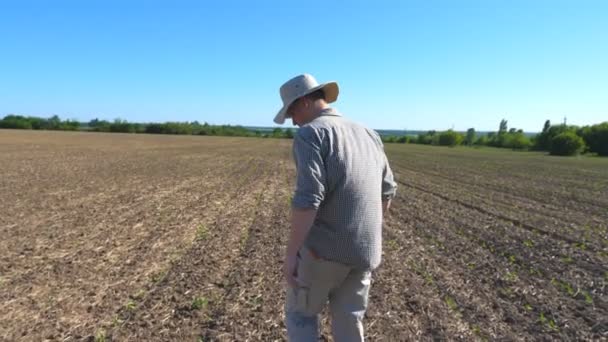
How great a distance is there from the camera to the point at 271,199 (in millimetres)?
11656

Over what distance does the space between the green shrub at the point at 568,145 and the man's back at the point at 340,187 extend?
71.8 metres

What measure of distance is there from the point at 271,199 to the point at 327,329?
313 inches

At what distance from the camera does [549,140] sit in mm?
75625

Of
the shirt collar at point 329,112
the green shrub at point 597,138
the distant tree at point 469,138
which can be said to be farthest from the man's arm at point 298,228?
the distant tree at point 469,138

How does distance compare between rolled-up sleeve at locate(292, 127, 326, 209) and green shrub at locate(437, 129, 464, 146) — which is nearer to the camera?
rolled-up sleeve at locate(292, 127, 326, 209)

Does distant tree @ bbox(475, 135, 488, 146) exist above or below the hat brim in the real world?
below

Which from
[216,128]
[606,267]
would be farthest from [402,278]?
[216,128]

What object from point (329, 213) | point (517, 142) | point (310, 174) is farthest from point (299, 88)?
point (517, 142)

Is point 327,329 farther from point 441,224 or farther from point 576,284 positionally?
point 441,224

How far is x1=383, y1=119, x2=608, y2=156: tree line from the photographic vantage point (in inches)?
2446

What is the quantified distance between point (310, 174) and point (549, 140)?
87.5m

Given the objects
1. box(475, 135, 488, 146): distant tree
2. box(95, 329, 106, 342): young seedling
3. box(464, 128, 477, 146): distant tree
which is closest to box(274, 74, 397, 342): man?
box(95, 329, 106, 342): young seedling

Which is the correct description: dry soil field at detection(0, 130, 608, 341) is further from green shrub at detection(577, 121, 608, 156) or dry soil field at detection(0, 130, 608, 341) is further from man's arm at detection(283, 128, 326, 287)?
green shrub at detection(577, 121, 608, 156)

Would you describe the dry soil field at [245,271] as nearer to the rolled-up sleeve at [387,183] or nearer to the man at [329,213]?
the man at [329,213]
